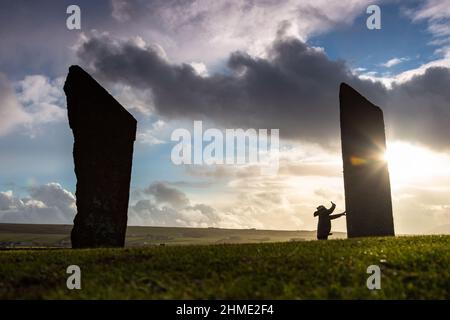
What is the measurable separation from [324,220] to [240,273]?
11597 millimetres

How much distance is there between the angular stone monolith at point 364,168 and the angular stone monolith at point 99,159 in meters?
10.1

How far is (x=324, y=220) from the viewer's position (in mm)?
20438

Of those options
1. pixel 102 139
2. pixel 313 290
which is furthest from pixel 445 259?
pixel 102 139

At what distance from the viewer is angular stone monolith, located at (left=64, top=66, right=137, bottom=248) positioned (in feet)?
63.0

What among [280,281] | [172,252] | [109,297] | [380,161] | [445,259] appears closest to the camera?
[109,297]

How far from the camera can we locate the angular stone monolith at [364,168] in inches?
832

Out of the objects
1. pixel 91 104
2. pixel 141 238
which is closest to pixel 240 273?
pixel 91 104

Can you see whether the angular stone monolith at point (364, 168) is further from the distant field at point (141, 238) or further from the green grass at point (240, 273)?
the distant field at point (141, 238)

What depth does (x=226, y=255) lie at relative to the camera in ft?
37.7

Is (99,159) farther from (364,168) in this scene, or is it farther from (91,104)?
(364,168)

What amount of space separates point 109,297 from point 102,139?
12.9 meters

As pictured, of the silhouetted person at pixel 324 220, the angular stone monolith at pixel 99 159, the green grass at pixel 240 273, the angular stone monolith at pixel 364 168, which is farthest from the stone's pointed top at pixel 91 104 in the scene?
the angular stone monolith at pixel 364 168
